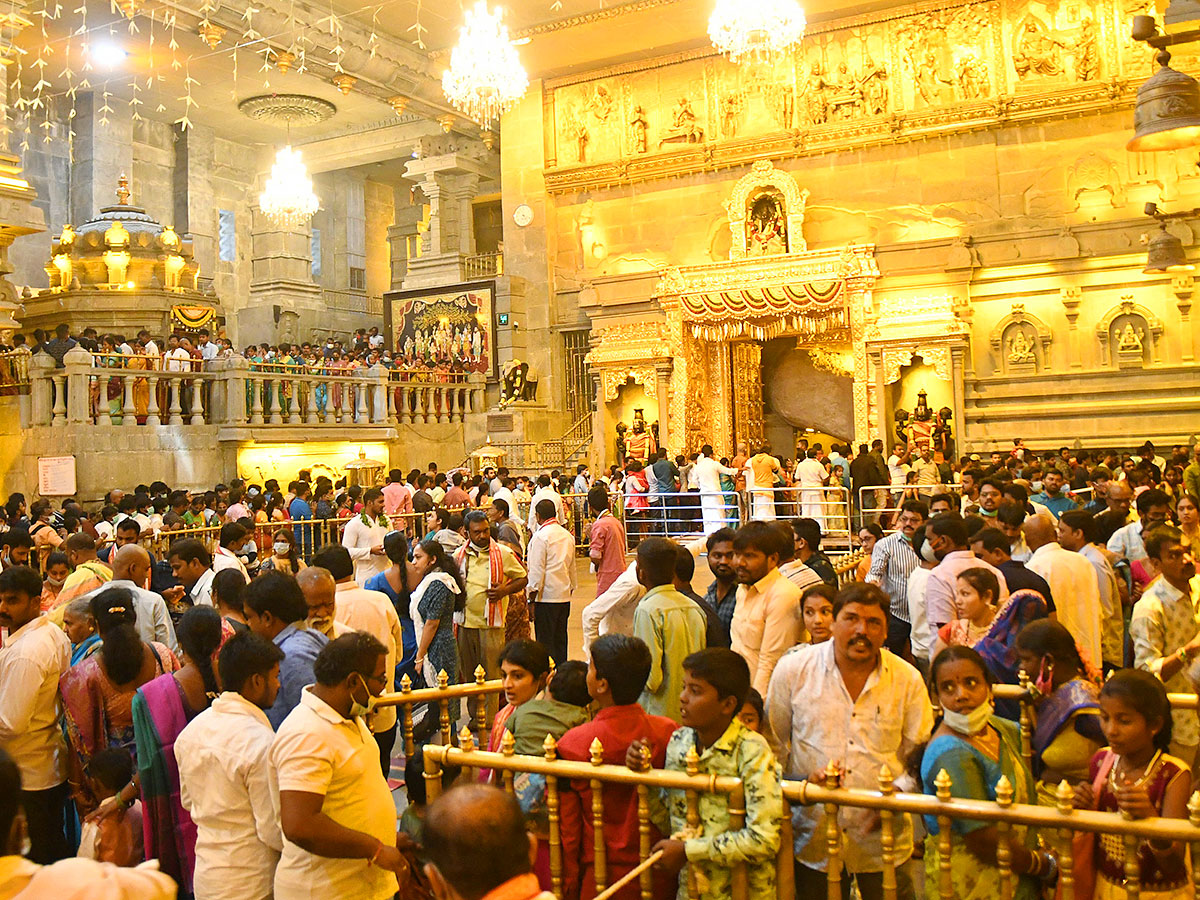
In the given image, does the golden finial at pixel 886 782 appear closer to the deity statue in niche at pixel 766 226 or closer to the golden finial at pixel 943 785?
the golden finial at pixel 943 785

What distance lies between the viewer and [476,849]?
185 centimetres

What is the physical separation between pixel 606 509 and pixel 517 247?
650 inches

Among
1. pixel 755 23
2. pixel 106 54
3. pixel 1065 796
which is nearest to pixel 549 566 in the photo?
pixel 1065 796

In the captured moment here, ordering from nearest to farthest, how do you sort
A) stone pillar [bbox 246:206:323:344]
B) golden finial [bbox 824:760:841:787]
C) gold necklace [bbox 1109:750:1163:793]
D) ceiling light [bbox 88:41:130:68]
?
golden finial [bbox 824:760:841:787] → gold necklace [bbox 1109:750:1163:793] → ceiling light [bbox 88:41:130:68] → stone pillar [bbox 246:206:323:344]

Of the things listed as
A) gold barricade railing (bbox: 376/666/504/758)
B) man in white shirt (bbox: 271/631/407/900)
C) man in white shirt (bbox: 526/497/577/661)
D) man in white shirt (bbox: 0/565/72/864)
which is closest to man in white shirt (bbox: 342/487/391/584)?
man in white shirt (bbox: 526/497/577/661)

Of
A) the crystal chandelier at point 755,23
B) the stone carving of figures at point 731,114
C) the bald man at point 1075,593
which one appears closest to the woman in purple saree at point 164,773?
the bald man at point 1075,593

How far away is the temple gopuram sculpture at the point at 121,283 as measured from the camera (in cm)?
1989

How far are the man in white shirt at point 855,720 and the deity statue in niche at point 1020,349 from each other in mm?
16461

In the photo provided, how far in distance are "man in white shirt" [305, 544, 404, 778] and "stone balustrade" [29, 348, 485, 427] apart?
35.4 feet

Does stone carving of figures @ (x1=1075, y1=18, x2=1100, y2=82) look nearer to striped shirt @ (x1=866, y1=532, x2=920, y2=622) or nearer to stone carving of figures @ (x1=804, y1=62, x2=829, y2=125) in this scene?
stone carving of figures @ (x1=804, y1=62, x2=829, y2=125)

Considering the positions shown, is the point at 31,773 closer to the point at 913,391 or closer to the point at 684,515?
Answer: the point at 684,515

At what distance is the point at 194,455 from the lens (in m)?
15.5

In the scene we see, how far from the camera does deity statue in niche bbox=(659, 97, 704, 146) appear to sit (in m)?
21.9

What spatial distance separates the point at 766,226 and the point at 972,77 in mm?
4779
